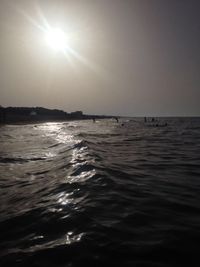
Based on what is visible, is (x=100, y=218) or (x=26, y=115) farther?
(x=26, y=115)

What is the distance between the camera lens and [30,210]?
6.98 m

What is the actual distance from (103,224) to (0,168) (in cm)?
845

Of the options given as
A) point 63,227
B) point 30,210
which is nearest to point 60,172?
point 30,210

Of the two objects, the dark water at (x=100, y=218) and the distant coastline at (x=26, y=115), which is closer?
the dark water at (x=100, y=218)

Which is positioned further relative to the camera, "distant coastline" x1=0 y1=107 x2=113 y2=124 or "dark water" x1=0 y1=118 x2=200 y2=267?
"distant coastline" x1=0 y1=107 x2=113 y2=124

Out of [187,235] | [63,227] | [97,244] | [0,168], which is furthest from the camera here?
[0,168]

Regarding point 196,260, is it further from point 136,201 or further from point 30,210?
point 30,210

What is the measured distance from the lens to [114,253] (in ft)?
15.0

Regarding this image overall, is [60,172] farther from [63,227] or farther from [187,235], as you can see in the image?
[187,235]

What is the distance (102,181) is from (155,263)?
5.45m

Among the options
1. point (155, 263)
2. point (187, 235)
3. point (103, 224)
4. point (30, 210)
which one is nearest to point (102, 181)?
point (30, 210)

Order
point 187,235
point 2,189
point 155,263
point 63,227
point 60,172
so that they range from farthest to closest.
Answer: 1. point 60,172
2. point 2,189
3. point 63,227
4. point 187,235
5. point 155,263

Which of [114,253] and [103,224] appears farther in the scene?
[103,224]

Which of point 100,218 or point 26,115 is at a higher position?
point 100,218
